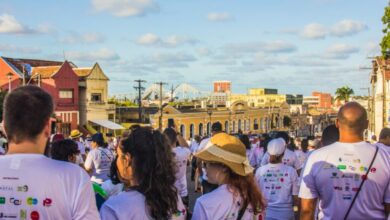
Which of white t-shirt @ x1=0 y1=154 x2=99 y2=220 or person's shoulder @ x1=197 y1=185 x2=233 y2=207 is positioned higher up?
white t-shirt @ x1=0 y1=154 x2=99 y2=220

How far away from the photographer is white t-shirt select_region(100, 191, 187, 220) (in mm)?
3621

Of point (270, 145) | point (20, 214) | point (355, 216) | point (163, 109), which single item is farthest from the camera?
point (163, 109)

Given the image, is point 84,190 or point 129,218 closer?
point 84,190

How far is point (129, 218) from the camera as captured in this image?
364 cm

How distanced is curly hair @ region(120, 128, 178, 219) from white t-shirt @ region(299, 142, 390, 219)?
1.65 m

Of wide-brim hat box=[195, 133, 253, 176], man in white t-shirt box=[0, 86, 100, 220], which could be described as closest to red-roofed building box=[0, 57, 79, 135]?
wide-brim hat box=[195, 133, 253, 176]

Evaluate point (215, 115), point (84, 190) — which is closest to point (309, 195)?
point (84, 190)

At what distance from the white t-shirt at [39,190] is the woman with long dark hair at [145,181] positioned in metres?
0.42

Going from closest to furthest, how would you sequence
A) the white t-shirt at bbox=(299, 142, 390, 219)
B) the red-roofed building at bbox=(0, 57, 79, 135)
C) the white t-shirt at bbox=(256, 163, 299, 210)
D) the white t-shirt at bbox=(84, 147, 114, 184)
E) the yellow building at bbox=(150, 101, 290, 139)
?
the white t-shirt at bbox=(299, 142, 390, 219) → the white t-shirt at bbox=(256, 163, 299, 210) → the white t-shirt at bbox=(84, 147, 114, 184) → the red-roofed building at bbox=(0, 57, 79, 135) → the yellow building at bbox=(150, 101, 290, 139)

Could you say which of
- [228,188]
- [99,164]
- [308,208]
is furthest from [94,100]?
[228,188]

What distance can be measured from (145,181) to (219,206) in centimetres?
63

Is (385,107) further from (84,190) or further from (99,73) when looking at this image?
(84,190)

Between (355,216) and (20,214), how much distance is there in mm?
2927

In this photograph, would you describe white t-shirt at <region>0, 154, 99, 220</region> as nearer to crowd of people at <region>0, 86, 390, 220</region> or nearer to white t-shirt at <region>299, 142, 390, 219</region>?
crowd of people at <region>0, 86, 390, 220</region>
